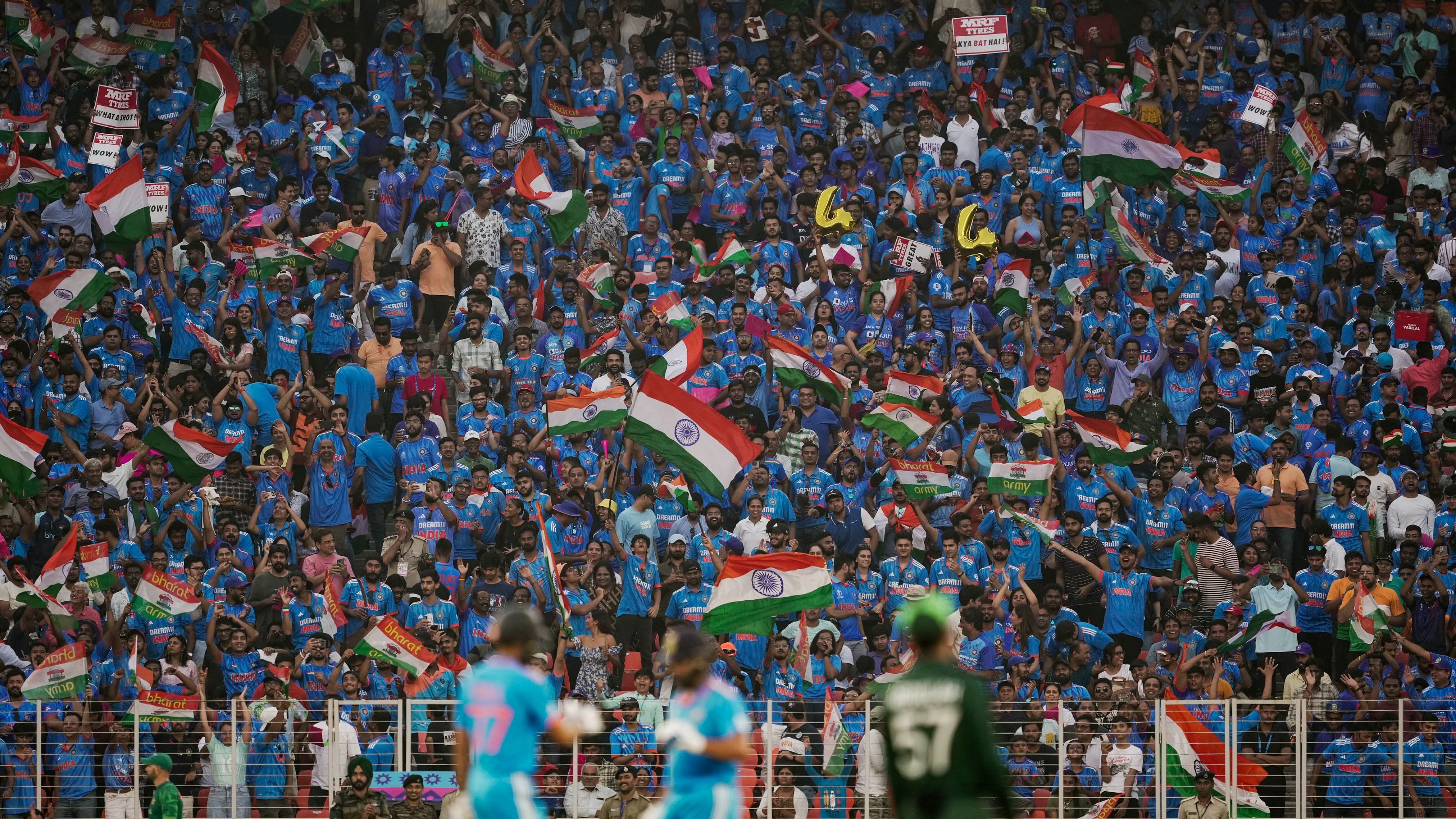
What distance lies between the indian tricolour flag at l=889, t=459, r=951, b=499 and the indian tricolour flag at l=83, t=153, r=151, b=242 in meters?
10.0

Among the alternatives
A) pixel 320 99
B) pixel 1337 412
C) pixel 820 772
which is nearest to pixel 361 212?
pixel 320 99

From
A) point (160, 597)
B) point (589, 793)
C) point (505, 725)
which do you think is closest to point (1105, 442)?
point (589, 793)

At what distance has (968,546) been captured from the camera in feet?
65.2

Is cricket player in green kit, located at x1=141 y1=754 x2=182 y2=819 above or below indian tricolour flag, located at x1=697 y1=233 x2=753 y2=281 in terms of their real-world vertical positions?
below

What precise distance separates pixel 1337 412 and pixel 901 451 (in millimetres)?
5294

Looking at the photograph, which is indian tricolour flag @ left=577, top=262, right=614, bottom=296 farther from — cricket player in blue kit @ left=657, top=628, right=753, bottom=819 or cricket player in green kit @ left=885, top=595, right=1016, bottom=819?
cricket player in green kit @ left=885, top=595, right=1016, bottom=819

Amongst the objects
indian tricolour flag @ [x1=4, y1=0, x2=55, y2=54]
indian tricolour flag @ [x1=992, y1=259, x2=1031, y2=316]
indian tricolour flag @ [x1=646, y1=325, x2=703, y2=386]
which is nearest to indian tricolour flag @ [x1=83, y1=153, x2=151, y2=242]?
indian tricolour flag @ [x1=4, y1=0, x2=55, y2=54]

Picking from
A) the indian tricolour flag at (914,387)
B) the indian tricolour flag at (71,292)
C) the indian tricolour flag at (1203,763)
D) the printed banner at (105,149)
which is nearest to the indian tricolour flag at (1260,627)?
the indian tricolour flag at (1203,763)

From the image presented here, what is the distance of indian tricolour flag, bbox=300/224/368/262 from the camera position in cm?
2359

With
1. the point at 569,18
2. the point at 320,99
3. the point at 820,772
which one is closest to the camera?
the point at 820,772

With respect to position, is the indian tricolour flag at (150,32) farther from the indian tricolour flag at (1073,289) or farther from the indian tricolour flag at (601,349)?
the indian tricolour flag at (1073,289)

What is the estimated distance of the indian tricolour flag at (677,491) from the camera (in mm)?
20312

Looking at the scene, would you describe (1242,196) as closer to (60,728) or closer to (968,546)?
(968,546)

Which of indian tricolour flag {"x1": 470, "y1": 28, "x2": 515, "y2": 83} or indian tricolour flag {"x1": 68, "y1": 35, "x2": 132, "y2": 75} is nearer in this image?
indian tricolour flag {"x1": 68, "y1": 35, "x2": 132, "y2": 75}
